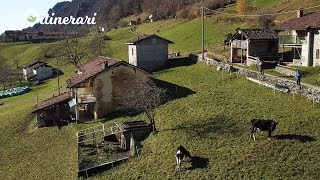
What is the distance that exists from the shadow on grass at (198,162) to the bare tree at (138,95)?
8287 millimetres

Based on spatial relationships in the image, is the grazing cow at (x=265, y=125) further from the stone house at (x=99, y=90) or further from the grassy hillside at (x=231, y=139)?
the stone house at (x=99, y=90)

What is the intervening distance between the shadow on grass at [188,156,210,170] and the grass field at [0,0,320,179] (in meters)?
0.07

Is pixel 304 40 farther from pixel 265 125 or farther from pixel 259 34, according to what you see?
pixel 265 125

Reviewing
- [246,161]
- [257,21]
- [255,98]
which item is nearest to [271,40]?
[255,98]

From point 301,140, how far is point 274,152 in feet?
7.71

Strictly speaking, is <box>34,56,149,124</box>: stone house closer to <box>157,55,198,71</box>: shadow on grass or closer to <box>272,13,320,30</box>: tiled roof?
<box>157,55,198,71</box>: shadow on grass

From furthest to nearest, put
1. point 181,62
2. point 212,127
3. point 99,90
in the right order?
point 181,62 < point 99,90 < point 212,127

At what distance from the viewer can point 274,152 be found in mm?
26000

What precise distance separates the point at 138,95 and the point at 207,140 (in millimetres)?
11959

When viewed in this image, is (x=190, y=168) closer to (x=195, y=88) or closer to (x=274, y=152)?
(x=274, y=152)

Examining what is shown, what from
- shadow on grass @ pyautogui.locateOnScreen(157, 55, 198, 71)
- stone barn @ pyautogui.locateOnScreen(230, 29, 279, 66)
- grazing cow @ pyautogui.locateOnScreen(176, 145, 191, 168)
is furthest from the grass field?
shadow on grass @ pyautogui.locateOnScreen(157, 55, 198, 71)

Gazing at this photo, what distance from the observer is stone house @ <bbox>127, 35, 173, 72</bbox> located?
61562 mm

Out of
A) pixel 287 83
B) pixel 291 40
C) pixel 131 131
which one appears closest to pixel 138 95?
pixel 131 131

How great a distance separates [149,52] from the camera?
62.5 meters
